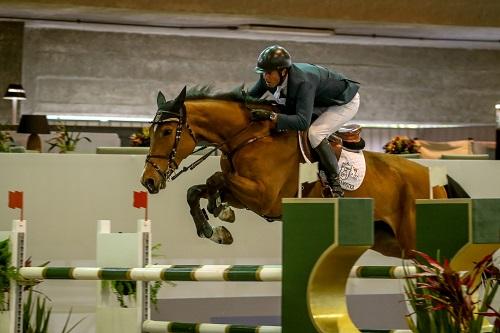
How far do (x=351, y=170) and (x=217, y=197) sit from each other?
84 centimetres

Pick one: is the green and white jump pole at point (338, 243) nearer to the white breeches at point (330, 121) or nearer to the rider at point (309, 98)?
the rider at point (309, 98)

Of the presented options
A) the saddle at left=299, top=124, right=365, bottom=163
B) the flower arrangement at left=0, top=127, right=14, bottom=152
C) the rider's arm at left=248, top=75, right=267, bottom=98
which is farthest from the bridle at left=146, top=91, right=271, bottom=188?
the flower arrangement at left=0, top=127, right=14, bottom=152

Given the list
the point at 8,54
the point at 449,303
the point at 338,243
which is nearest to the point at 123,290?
the point at 338,243

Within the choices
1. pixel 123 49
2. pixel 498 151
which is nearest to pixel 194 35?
pixel 123 49

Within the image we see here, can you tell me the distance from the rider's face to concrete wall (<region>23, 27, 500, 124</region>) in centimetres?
895

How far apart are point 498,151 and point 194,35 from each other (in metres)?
7.50

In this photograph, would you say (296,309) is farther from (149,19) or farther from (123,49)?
(123,49)

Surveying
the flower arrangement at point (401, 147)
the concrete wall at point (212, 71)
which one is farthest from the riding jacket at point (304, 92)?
the concrete wall at point (212, 71)

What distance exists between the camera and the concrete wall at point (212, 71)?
43.4 ft

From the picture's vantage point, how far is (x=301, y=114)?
14.9 feet

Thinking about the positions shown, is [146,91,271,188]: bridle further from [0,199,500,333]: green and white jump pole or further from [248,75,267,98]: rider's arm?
[0,199,500,333]: green and white jump pole

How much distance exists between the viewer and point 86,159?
233 inches

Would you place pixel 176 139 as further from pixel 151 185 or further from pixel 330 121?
pixel 330 121

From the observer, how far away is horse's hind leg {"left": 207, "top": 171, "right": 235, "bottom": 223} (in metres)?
4.52
